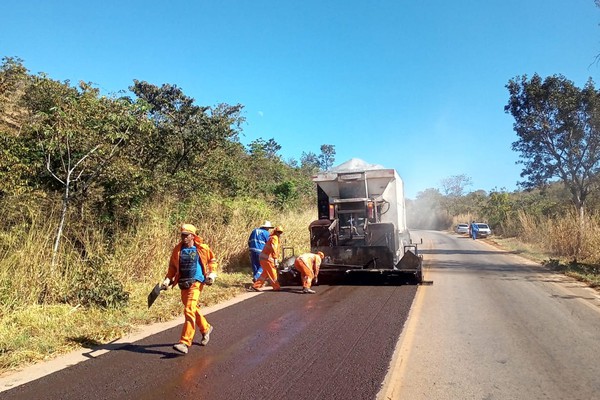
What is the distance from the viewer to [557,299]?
9.73m

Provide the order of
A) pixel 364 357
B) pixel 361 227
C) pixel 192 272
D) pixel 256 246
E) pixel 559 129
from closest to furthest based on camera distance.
Result: pixel 364 357
pixel 192 272
pixel 256 246
pixel 361 227
pixel 559 129

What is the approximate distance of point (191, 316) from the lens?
18.8ft

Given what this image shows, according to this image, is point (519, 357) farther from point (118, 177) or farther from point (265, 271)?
point (118, 177)

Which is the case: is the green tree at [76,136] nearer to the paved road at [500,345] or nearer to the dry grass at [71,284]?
the dry grass at [71,284]

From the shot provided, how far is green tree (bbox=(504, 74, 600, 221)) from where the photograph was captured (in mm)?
20516

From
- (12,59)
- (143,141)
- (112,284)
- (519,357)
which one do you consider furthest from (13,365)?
(12,59)

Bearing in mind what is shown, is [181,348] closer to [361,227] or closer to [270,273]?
[270,273]

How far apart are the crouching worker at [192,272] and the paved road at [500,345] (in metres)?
2.58

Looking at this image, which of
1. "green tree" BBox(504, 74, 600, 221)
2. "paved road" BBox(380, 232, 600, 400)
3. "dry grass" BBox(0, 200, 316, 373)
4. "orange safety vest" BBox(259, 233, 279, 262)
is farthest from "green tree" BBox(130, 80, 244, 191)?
"green tree" BBox(504, 74, 600, 221)

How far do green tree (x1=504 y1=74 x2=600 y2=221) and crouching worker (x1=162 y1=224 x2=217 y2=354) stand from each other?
18130mm

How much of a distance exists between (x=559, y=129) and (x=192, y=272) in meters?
21.1

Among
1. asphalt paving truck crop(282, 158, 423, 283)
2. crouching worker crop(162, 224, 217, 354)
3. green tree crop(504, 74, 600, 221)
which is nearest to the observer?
crouching worker crop(162, 224, 217, 354)

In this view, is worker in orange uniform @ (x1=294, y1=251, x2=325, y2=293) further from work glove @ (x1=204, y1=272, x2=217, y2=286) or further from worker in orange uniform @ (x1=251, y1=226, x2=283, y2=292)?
work glove @ (x1=204, y1=272, x2=217, y2=286)

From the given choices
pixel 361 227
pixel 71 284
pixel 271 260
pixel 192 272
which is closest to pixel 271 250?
pixel 271 260
